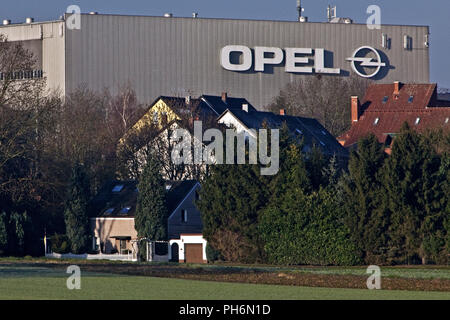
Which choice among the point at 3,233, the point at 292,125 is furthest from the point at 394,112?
the point at 3,233

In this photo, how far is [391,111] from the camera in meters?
114

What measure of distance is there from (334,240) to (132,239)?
1832 centimetres

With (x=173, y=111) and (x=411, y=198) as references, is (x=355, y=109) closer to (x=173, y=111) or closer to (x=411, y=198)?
(x=173, y=111)

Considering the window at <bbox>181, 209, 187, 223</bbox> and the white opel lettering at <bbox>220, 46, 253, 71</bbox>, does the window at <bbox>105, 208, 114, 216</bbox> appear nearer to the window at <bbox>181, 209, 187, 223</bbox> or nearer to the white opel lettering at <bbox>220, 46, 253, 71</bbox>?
the window at <bbox>181, 209, 187, 223</bbox>

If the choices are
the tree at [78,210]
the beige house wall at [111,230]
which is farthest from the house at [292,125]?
the tree at [78,210]

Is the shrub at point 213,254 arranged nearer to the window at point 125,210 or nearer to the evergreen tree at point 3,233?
the window at point 125,210

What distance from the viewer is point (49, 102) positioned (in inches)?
2813

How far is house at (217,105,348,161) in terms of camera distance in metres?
98.8

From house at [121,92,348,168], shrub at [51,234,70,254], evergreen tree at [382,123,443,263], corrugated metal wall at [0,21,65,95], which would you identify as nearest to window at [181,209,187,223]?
house at [121,92,348,168]

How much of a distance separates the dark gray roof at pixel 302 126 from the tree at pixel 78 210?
22.6 meters

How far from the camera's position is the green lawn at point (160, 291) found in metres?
38.0

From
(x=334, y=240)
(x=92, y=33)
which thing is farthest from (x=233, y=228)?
(x=92, y=33)

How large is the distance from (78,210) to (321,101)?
5102 cm

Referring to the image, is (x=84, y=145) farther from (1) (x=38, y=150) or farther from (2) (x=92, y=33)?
(2) (x=92, y=33)
